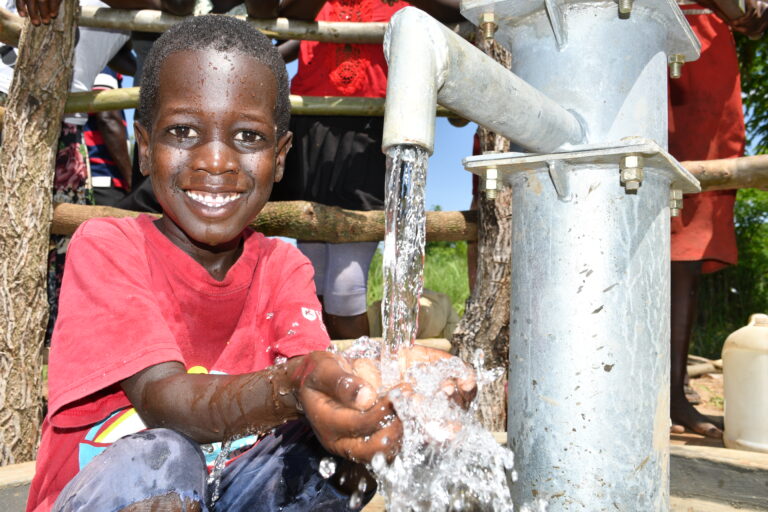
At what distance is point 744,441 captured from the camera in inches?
109

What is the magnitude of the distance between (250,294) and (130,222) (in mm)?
300

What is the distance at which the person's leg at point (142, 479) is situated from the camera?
42.1 inches

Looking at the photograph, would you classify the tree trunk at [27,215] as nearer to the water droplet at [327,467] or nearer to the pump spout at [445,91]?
the water droplet at [327,467]

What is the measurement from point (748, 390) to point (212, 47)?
246cm

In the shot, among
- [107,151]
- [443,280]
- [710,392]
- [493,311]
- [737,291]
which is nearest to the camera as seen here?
[493,311]

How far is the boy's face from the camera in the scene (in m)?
1.45

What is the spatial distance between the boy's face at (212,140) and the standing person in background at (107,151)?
9.21 ft

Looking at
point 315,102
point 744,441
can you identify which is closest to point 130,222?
point 315,102

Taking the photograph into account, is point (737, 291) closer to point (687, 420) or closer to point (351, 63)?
point (687, 420)

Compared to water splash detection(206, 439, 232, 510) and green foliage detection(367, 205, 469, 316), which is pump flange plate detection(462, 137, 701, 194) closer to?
water splash detection(206, 439, 232, 510)

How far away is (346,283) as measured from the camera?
325 centimetres

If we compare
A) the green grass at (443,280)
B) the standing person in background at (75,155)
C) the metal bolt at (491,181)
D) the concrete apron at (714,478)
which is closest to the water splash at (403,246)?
the metal bolt at (491,181)

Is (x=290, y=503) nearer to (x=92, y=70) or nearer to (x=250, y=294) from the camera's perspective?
(x=250, y=294)

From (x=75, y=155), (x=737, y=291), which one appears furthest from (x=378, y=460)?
(x=737, y=291)
